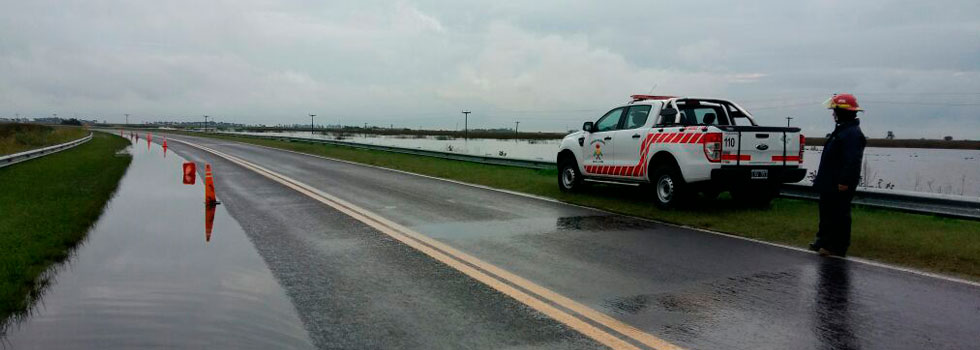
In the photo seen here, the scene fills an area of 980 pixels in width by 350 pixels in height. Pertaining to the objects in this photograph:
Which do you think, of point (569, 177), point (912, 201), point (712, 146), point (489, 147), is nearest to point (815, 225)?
point (712, 146)

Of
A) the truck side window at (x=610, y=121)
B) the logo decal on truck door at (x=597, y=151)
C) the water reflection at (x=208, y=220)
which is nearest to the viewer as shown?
the water reflection at (x=208, y=220)

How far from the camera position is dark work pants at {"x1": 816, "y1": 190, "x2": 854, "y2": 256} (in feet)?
23.1

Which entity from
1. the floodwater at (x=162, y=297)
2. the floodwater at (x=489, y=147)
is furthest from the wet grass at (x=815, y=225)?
the floodwater at (x=489, y=147)

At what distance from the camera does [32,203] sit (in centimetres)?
1073

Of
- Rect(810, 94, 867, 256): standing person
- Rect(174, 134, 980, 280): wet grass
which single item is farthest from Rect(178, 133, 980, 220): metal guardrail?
Rect(810, 94, 867, 256): standing person

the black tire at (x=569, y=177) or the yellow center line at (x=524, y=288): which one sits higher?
the black tire at (x=569, y=177)

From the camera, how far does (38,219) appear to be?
8914 millimetres

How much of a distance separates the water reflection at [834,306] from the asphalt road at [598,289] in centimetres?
2

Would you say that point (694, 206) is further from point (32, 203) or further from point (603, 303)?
point (32, 203)

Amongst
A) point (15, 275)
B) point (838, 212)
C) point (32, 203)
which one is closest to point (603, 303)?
point (838, 212)

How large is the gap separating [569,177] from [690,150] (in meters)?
3.92

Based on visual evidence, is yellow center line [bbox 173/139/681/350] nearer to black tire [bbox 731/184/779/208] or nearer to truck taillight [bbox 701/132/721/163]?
truck taillight [bbox 701/132/721/163]

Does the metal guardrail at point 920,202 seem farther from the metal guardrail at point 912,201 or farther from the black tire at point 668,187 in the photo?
the black tire at point 668,187

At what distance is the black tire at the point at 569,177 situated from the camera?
13.2 meters
